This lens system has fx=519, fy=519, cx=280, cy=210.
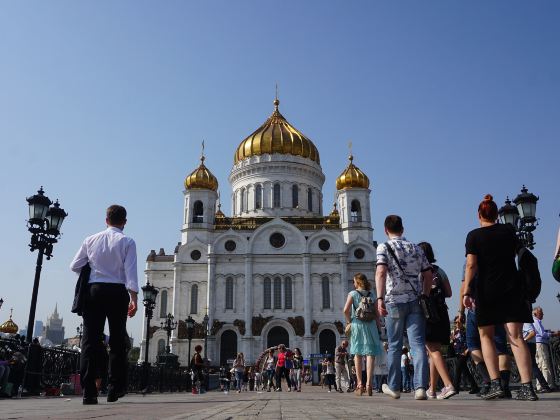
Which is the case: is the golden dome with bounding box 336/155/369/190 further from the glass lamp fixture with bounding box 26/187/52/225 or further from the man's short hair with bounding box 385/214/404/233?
the man's short hair with bounding box 385/214/404/233

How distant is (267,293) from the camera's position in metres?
43.8

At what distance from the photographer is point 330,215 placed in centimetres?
4941

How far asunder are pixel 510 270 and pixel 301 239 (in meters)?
39.2

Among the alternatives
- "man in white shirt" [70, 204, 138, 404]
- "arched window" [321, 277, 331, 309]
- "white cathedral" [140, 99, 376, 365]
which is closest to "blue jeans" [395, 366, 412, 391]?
"man in white shirt" [70, 204, 138, 404]

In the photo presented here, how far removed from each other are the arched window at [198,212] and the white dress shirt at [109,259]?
40.7 meters

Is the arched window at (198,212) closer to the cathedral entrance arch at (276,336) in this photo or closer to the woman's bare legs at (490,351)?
the cathedral entrance arch at (276,336)

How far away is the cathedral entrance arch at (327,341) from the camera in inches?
1661

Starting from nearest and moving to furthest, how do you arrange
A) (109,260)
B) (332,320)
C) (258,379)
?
(109,260) < (258,379) < (332,320)

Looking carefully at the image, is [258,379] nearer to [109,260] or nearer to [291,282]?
[291,282]

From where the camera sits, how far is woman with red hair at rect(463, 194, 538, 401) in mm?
5453

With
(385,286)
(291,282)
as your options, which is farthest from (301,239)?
(385,286)

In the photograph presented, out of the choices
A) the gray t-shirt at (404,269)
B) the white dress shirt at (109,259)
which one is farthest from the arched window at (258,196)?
the white dress shirt at (109,259)

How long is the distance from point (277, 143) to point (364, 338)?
4258cm

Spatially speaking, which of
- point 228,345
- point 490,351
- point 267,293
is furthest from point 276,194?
point 490,351
